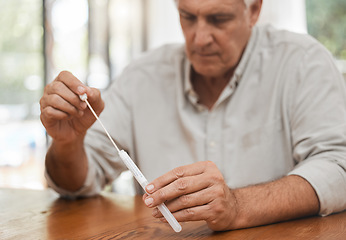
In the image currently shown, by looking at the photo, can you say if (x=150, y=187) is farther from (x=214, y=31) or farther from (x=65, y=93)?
(x=214, y=31)

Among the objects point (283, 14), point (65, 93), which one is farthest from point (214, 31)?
point (283, 14)

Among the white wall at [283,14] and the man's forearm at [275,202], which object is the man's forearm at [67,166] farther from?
the white wall at [283,14]

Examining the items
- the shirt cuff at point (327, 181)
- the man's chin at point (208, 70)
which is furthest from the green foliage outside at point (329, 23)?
the shirt cuff at point (327, 181)

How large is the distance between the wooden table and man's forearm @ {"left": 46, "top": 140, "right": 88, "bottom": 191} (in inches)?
3.8

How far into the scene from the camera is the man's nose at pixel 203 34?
139 cm

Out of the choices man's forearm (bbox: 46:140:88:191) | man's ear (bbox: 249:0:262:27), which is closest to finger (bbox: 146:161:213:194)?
man's forearm (bbox: 46:140:88:191)

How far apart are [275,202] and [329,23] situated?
3482 millimetres

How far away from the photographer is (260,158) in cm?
146

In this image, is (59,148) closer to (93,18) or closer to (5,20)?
(5,20)

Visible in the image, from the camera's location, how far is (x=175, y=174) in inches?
35.2

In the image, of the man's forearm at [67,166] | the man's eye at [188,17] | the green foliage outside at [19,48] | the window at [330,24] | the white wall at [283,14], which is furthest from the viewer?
the window at [330,24]

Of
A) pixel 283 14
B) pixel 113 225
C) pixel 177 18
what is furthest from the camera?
pixel 177 18

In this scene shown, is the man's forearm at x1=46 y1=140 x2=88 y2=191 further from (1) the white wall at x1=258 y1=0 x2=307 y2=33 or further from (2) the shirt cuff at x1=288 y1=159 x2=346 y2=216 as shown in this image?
(1) the white wall at x1=258 y1=0 x2=307 y2=33

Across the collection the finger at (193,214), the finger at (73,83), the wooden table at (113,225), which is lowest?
the wooden table at (113,225)
